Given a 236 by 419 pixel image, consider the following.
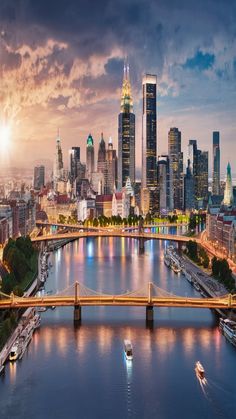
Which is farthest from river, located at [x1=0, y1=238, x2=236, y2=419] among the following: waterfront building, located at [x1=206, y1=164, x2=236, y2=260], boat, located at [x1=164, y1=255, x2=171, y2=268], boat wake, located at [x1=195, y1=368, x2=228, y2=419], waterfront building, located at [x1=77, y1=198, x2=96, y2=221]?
waterfront building, located at [x1=77, y1=198, x2=96, y2=221]

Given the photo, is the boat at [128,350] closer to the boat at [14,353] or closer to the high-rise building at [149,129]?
the boat at [14,353]

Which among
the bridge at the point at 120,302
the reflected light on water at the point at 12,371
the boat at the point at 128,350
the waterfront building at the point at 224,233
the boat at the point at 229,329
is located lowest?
the reflected light on water at the point at 12,371

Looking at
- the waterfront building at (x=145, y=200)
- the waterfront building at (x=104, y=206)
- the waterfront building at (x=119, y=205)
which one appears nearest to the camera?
the waterfront building at (x=119, y=205)

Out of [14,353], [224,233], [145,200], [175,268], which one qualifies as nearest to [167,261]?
[175,268]

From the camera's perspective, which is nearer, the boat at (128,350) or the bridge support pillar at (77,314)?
the boat at (128,350)

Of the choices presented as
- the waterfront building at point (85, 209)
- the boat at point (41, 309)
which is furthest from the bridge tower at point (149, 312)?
the waterfront building at point (85, 209)

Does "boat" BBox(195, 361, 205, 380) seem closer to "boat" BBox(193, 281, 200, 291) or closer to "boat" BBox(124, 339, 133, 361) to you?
"boat" BBox(124, 339, 133, 361)
